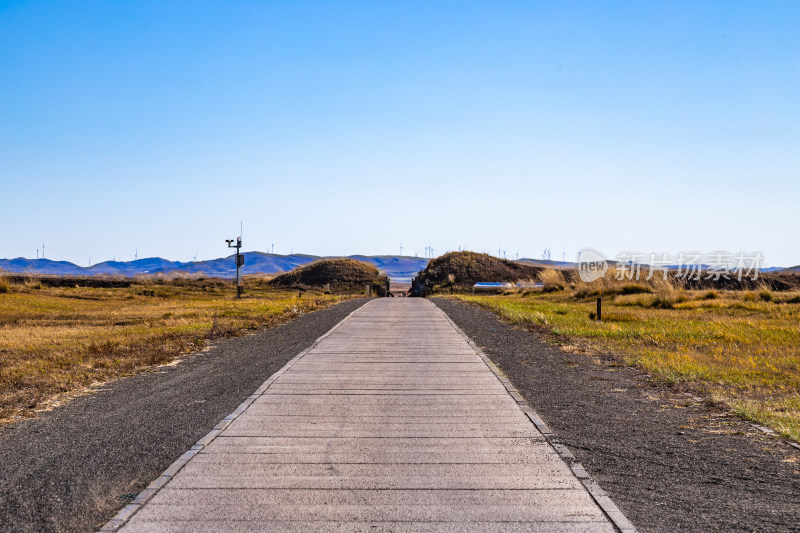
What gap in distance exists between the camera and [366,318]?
86.5 feet

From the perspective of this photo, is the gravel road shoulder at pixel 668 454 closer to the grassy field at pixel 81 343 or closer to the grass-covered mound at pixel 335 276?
the grassy field at pixel 81 343

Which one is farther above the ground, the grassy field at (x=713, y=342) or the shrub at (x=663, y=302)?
the shrub at (x=663, y=302)

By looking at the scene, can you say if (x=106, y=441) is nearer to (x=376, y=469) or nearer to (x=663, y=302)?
(x=376, y=469)

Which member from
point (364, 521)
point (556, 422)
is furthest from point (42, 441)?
point (556, 422)

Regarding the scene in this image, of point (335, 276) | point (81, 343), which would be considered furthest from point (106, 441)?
point (335, 276)

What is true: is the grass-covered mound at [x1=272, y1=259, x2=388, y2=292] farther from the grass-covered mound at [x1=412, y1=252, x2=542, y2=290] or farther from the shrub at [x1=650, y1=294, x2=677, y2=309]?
the shrub at [x1=650, y1=294, x2=677, y2=309]

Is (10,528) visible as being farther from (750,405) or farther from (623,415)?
(750,405)

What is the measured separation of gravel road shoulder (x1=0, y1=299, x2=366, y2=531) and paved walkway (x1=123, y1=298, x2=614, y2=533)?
0.40m

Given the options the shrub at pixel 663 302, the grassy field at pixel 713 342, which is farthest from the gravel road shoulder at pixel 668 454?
the shrub at pixel 663 302

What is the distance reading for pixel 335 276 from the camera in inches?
4195

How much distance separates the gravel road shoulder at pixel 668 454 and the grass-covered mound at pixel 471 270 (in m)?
85.9

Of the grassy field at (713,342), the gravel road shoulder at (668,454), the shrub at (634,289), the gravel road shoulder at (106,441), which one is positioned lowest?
the gravel road shoulder at (106,441)

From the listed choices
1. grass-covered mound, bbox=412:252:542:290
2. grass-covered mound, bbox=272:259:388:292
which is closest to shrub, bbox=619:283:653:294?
grass-covered mound, bbox=412:252:542:290

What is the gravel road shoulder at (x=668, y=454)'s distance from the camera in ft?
16.2
